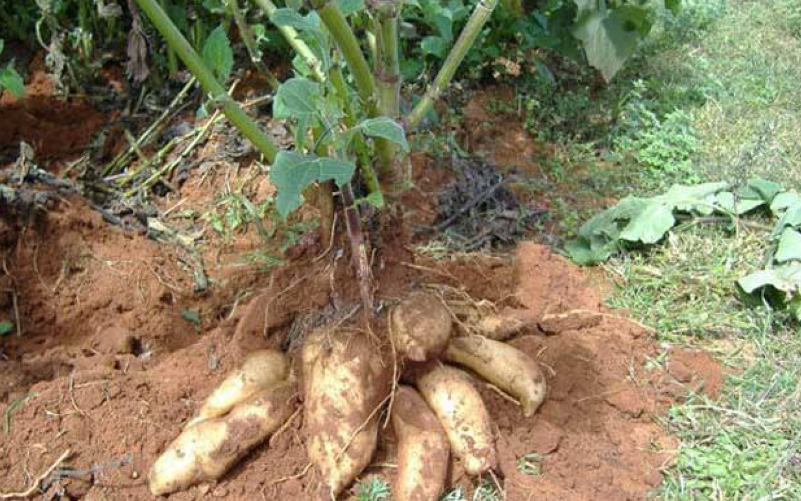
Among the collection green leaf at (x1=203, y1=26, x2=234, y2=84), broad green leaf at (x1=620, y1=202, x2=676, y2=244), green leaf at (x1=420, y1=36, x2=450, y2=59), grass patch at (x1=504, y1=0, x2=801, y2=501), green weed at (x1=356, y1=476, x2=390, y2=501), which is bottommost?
grass patch at (x1=504, y1=0, x2=801, y2=501)

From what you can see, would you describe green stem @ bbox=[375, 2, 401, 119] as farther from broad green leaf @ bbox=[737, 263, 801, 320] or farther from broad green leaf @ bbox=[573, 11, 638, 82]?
broad green leaf @ bbox=[573, 11, 638, 82]

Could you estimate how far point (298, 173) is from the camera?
53.6 inches

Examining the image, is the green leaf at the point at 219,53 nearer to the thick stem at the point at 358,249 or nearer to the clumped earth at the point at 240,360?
the thick stem at the point at 358,249

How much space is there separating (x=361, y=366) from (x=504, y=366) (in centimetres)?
35

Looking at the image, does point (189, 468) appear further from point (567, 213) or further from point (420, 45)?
point (420, 45)

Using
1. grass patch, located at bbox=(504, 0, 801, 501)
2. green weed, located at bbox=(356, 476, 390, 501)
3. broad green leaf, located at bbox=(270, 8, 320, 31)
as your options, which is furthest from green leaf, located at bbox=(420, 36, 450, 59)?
green weed, located at bbox=(356, 476, 390, 501)

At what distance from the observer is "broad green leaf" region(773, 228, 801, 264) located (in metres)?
2.23

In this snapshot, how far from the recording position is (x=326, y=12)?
1.40 metres

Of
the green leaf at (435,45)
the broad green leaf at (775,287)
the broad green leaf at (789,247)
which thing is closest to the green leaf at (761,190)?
the broad green leaf at (789,247)

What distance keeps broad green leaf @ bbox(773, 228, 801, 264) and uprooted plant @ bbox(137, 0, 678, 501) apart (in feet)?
3.05

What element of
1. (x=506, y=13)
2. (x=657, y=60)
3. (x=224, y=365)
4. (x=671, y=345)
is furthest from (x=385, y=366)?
(x=657, y=60)

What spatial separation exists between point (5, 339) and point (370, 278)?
1049 millimetres

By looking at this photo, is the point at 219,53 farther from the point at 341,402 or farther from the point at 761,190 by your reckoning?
the point at 761,190

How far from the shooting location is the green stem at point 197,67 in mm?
1515
